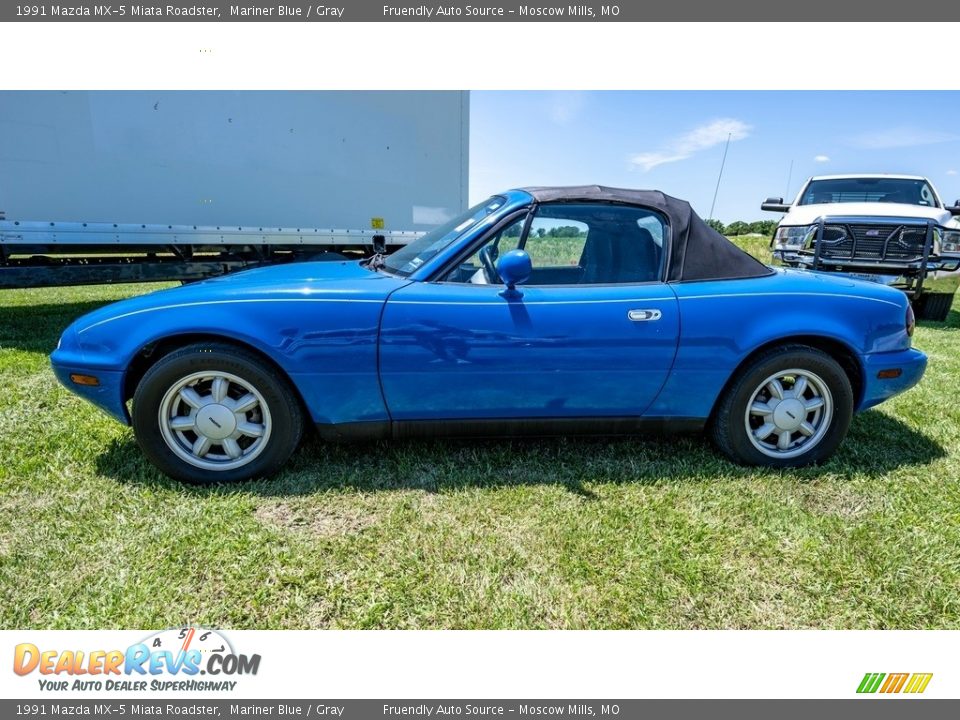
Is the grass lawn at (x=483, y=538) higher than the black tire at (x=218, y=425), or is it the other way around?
the black tire at (x=218, y=425)

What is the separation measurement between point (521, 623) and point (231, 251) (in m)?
6.37

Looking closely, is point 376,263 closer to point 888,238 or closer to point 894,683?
point 894,683

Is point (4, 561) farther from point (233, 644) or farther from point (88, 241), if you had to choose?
point (88, 241)

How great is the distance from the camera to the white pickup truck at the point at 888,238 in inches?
252

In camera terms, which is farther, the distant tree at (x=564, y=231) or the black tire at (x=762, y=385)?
the distant tree at (x=564, y=231)

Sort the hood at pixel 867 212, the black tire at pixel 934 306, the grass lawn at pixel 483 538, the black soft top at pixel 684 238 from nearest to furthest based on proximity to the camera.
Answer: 1. the grass lawn at pixel 483 538
2. the black soft top at pixel 684 238
3. the hood at pixel 867 212
4. the black tire at pixel 934 306

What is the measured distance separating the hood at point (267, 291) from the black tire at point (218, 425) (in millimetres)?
246

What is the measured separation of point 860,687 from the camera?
163 cm

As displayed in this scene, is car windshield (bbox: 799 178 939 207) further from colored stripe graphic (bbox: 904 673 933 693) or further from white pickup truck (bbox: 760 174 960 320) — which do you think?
colored stripe graphic (bbox: 904 673 933 693)

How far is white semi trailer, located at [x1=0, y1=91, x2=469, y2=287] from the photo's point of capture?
4.98m

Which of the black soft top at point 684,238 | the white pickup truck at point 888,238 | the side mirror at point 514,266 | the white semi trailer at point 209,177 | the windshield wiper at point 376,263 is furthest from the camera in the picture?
the white pickup truck at point 888,238

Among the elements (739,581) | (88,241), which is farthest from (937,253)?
(88,241)

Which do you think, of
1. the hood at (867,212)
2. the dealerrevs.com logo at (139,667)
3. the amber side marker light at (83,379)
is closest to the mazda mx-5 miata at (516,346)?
the amber side marker light at (83,379)

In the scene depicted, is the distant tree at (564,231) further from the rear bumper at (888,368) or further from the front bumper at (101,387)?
the front bumper at (101,387)
